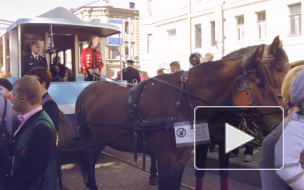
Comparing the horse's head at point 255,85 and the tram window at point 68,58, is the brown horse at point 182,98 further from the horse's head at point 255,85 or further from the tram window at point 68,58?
the tram window at point 68,58

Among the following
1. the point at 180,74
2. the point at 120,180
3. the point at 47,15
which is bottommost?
the point at 120,180

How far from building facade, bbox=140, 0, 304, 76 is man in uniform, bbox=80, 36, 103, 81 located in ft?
52.4

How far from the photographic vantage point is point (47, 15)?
8.38m

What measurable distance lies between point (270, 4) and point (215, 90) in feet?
67.5

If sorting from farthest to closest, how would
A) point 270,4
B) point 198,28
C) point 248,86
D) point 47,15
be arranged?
1. point 198,28
2. point 270,4
3. point 47,15
4. point 248,86

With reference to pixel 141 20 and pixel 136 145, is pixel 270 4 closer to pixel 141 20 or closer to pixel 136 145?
pixel 141 20

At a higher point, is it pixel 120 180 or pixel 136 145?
pixel 136 145

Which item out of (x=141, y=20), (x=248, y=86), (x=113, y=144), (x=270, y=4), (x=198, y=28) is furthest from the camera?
(x=141, y=20)

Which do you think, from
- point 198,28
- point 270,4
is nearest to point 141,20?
point 198,28

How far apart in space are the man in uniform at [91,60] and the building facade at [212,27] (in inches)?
628

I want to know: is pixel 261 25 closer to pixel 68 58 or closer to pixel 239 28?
pixel 239 28

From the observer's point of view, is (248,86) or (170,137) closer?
(248,86)

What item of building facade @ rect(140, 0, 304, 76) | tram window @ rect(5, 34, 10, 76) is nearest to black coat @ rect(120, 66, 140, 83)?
tram window @ rect(5, 34, 10, 76)

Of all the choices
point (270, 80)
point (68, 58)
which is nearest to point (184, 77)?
point (270, 80)
